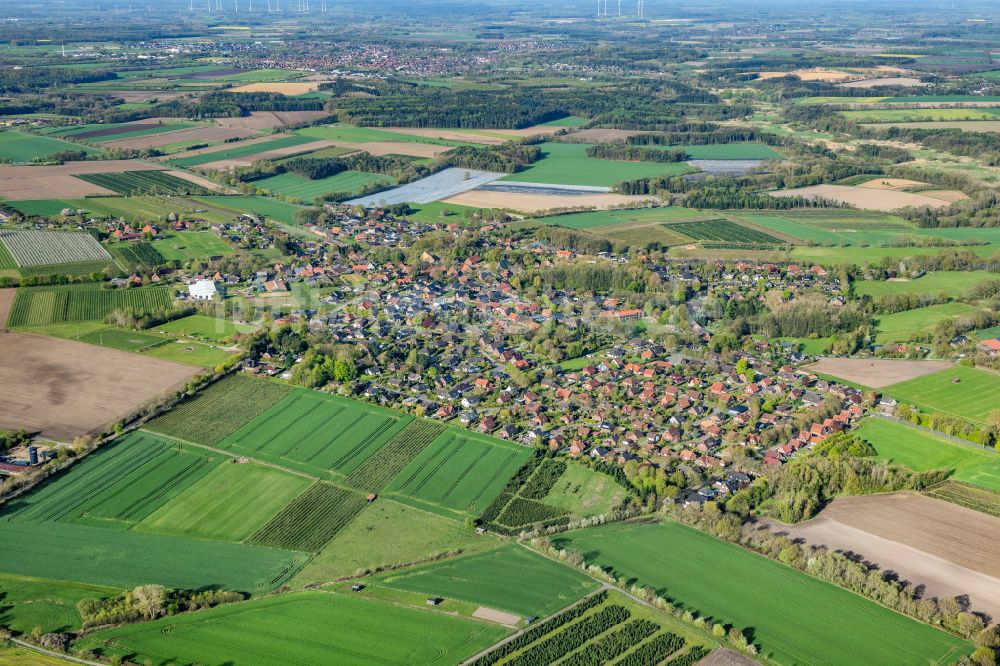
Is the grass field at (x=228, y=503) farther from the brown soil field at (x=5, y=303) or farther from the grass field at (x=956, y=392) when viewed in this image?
the grass field at (x=956, y=392)

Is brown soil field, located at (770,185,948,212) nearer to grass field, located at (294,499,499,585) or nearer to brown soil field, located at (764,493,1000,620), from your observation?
brown soil field, located at (764,493,1000,620)

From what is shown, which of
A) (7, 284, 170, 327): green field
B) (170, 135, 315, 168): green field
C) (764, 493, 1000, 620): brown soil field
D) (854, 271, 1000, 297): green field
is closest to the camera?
(764, 493, 1000, 620): brown soil field

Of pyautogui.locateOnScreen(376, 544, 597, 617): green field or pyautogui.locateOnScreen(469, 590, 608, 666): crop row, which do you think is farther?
pyautogui.locateOnScreen(376, 544, 597, 617): green field

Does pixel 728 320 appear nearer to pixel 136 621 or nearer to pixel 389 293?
pixel 389 293

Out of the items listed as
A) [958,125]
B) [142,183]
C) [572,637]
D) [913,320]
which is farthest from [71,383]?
[958,125]

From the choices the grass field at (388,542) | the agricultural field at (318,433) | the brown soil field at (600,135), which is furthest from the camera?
the brown soil field at (600,135)

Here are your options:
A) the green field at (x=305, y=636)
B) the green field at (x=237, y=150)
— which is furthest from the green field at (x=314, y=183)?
the green field at (x=305, y=636)

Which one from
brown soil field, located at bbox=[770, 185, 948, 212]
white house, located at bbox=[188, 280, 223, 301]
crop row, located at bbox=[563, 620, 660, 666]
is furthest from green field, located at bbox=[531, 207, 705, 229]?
crop row, located at bbox=[563, 620, 660, 666]
